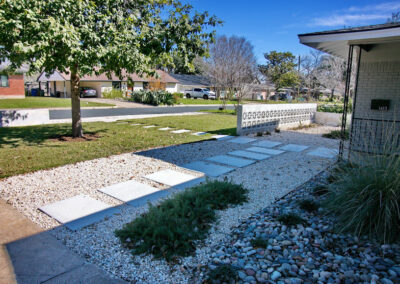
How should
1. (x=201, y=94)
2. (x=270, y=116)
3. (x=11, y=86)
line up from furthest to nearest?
(x=201, y=94) < (x=11, y=86) < (x=270, y=116)

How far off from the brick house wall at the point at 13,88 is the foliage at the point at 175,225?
30977mm

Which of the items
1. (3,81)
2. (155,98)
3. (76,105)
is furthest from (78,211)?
(3,81)

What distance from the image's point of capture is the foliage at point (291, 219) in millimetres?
3310

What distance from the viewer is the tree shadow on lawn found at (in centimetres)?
797

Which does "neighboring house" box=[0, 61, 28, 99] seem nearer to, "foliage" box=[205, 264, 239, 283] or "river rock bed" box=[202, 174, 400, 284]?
"river rock bed" box=[202, 174, 400, 284]

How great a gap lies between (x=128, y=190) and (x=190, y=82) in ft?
137

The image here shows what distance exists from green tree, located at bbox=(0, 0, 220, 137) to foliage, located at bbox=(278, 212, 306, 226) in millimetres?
5282

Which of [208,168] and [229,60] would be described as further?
[229,60]

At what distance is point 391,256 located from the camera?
263 centimetres

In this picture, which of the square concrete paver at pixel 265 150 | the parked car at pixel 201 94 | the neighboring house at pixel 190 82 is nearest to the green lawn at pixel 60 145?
the square concrete paver at pixel 265 150

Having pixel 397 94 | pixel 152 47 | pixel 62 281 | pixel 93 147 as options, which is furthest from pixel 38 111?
pixel 397 94

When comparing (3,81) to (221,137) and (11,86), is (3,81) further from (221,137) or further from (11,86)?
(221,137)

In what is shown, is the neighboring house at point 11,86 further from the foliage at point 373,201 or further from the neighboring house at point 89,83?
the foliage at point 373,201

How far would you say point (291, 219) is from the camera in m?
3.36
